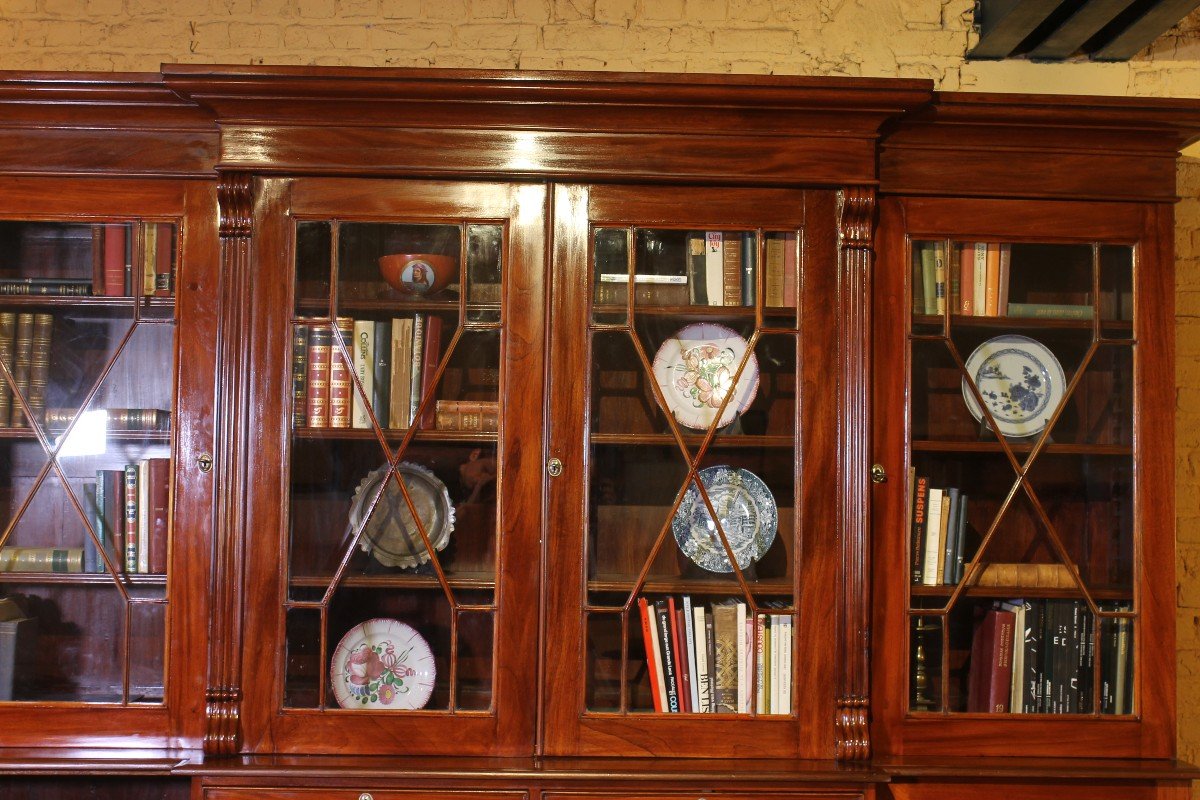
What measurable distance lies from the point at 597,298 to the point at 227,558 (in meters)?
0.93

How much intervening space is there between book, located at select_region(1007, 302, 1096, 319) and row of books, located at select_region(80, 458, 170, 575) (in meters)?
1.84

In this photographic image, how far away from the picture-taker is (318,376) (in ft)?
6.91

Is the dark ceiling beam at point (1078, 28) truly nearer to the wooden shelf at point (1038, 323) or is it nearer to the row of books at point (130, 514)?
the wooden shelf at point (1038, 323)

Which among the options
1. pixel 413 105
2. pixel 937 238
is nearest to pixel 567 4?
pixel 413 105

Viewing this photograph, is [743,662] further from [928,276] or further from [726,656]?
[928,276]

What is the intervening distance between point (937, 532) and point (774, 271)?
0.66 metres

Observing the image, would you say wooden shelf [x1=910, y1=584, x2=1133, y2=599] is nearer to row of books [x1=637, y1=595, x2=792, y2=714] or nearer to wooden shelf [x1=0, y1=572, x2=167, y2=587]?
row of books [x1=637, y1=595, x2=792, y2=714]

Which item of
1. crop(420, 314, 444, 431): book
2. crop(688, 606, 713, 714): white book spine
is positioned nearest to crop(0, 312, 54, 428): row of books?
crop(420, 314, 444, 431): book

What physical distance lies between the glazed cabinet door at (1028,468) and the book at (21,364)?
180 centimetres

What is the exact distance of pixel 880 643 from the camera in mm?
2109

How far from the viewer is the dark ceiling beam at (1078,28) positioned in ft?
7.18

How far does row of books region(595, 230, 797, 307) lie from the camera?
2.12 m

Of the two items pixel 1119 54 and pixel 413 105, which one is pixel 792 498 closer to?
pixel 413 105

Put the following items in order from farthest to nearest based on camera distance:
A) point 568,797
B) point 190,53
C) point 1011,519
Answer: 1. point 190,53
2. point 1011,519
3. point 568,797
